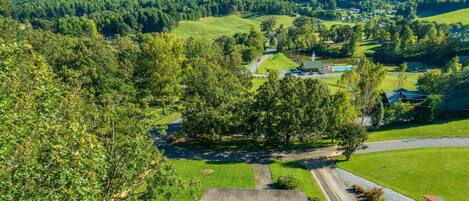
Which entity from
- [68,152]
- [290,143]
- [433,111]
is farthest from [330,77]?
[68,152]

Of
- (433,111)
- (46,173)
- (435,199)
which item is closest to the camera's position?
(46,173)

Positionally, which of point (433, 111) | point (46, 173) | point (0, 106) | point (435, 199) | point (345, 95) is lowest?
point (435, 199)

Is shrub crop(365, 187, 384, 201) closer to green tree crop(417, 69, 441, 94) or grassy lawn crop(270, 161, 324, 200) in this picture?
grassy lawn crop(270, 161, 324, 200)

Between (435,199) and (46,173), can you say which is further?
(435,199)

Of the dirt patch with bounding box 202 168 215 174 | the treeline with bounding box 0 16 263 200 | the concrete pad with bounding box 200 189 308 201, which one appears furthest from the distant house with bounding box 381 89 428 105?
the treeline with bounding box 0 16 263 200

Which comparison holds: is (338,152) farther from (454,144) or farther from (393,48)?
(393,48)

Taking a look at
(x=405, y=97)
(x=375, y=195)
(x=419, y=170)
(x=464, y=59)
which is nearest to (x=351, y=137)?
(x=419, y=170)

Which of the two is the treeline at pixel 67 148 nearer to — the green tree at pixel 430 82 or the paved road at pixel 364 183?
the paved road at pixel 364 183
